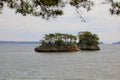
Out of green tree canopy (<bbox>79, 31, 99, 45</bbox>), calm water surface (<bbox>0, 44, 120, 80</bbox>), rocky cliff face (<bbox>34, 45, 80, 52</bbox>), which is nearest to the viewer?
calm water surface (<bbox>0, 44, 120, 80</bbox>)

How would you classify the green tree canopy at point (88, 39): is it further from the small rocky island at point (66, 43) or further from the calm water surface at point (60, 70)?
the calm water surface at point (60, 70)

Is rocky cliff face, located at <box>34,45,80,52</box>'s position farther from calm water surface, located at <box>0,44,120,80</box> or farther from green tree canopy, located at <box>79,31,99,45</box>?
calm water surface, located at <box>0,44,120,80</box>

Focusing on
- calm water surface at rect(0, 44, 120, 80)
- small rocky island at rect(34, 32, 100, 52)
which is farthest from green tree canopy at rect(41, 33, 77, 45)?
calm water surface at rect(0, 44, 120, 80)

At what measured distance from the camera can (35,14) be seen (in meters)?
11.6

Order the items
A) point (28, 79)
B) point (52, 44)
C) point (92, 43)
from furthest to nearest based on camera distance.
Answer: point (92, 43) → point (52, 44) → point (28, 79)

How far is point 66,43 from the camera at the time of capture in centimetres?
12850

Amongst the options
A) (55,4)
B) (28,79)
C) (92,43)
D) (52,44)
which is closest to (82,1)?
(55,4)

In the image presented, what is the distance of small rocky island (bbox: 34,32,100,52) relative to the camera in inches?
4914

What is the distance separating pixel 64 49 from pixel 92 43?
1640 cm

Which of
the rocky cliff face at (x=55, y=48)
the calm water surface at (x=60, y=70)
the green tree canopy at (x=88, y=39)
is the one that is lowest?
the calm water surface at (x=60, y=70)

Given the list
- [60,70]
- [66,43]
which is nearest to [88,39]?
[66,43]

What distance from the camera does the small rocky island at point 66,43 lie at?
124812mm

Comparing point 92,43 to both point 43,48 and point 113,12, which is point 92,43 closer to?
point 43,48

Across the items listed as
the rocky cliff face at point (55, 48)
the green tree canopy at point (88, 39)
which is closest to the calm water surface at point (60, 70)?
the rocky cliff face at point (55, 48)
